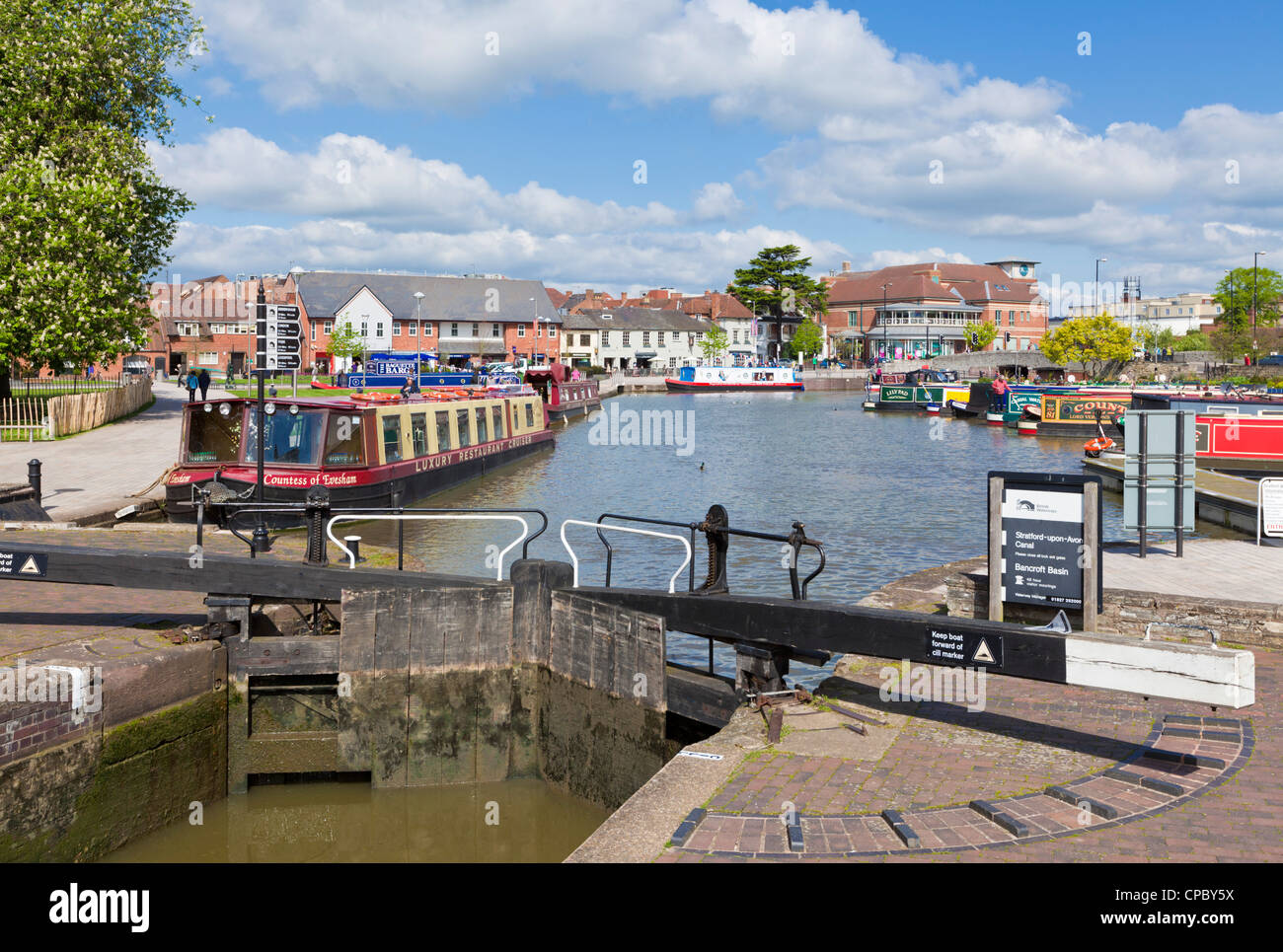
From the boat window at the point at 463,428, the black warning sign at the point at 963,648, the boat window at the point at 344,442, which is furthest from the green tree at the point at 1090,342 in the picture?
the black warning sign at the point at 963,648


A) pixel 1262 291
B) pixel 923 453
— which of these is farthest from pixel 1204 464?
pixel 1262 291

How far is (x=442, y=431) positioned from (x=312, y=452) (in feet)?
27.4

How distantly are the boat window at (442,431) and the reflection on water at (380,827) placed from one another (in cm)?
1898

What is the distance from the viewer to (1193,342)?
143500 millimetres

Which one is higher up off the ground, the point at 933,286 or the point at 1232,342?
the point at 933,286

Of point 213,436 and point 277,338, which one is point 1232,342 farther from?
point 277,338

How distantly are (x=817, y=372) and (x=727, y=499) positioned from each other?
287 ft

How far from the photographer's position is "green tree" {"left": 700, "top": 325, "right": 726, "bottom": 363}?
118 meters

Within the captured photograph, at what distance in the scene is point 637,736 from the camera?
9719 mm

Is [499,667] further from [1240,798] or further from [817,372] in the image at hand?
[817,372]

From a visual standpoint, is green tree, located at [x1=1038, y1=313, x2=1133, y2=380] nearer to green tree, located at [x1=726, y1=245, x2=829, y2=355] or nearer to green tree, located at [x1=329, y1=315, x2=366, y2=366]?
green tree, located at [x1=726, y1=245, x2=829, y2=355]

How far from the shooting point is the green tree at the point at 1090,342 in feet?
302

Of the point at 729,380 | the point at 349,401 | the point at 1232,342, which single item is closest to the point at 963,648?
the point at 349,401
